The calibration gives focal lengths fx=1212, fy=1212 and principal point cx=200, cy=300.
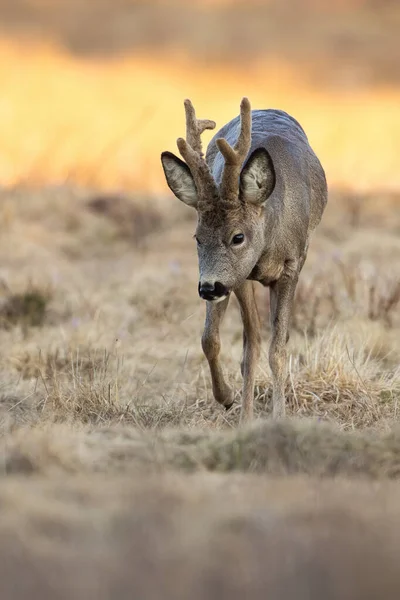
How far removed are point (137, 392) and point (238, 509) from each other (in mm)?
4945

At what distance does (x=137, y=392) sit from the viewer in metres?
9.59

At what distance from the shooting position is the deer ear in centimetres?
771

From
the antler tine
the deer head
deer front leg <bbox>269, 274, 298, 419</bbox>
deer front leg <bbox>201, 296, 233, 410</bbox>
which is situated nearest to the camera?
the deer head

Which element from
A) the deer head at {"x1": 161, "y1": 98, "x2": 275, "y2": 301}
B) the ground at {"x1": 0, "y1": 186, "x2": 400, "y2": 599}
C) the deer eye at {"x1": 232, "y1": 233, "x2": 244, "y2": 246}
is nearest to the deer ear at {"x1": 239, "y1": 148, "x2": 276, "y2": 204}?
the deer head at {"x1": 161, "y1": 98, "x2": 275, "y2": 301}

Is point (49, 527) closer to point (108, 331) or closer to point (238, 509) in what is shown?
point (238, 509)

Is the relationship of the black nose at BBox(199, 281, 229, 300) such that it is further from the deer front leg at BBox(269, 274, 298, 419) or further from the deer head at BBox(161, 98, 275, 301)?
the deer front leg at BBox(269, 274, 298, 419)

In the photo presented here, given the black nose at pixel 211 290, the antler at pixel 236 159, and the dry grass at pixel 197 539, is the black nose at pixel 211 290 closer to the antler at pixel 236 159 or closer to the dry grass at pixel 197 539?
the antler at pixel 236 159

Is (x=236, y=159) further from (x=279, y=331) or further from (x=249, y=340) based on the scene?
(x=249, y=340)

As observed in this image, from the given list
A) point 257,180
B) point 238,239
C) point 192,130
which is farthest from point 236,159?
point 192,130

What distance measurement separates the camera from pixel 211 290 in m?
7.46

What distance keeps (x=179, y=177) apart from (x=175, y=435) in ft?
6.39

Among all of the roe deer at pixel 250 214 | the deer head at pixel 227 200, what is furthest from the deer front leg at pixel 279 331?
the deer head at pixel 227 200

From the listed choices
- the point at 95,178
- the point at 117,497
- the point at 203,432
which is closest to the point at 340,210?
the point at 95,178

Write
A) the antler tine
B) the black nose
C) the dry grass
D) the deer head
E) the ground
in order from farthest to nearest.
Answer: the antler tine, the deer head, the black nose, the ground, the dry grass
